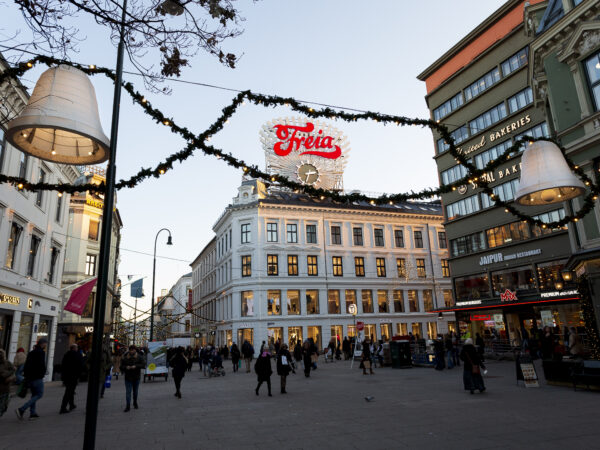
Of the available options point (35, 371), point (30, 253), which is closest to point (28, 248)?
point (30, 253)

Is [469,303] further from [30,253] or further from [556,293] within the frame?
[30,253]

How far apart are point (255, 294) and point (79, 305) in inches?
975

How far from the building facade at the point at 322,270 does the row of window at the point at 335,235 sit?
4.7 inches

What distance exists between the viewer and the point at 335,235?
4969 cm

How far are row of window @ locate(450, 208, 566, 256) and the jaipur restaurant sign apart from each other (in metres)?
17.4

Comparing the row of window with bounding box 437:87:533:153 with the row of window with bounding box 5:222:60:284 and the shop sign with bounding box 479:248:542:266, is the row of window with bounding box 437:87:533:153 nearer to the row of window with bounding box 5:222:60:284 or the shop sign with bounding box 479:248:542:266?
the shop sign with bounding box 479:248:542:266

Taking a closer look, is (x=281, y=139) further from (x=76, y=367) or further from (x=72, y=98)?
(x=72, y=98)

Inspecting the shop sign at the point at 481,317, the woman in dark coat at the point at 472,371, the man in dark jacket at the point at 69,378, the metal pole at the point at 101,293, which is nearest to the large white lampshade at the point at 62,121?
the metal pole at the point at 101,293

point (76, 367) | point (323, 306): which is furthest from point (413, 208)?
point (76, 367)

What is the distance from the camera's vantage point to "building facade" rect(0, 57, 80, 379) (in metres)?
17.3

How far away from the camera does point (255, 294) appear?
44375mm

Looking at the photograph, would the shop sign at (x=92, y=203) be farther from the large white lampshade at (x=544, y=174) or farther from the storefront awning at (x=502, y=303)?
the large white lampshade at (x=544, y=174)

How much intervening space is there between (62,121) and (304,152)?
149 feet

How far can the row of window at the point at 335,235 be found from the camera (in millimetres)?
47156
